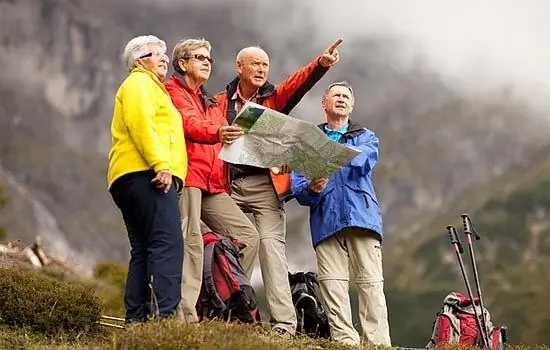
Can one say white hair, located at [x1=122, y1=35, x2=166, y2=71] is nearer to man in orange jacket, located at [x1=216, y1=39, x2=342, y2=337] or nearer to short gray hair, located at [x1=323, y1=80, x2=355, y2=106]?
man in orange jacket, located at [x1=216, y1=39, x2=342, y2=337]

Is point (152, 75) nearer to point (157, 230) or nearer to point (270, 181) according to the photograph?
point (157, 230)

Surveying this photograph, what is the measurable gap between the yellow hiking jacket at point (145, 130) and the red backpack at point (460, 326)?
3.29 metres

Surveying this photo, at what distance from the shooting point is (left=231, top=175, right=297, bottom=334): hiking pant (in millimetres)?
7895

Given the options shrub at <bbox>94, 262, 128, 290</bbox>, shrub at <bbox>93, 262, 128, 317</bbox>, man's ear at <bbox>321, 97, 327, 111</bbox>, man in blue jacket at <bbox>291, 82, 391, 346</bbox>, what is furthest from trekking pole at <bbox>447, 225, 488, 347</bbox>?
shrub at <bbox>94, 262, 128, 290</bbox>

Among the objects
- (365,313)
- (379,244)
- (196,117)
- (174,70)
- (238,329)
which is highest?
(174,70)

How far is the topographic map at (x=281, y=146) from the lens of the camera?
7117mm

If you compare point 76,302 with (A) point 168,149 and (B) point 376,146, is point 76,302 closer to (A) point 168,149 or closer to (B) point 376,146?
(A) point 168,149

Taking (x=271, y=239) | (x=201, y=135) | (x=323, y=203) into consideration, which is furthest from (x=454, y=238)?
(x=201, y=135)

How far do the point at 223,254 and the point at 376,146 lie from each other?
75.7 inches

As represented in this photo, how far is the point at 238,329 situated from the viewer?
6.03 metres

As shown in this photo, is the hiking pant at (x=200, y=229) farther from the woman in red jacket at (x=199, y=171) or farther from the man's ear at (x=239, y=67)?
the man's ear at (x=239, y=67)

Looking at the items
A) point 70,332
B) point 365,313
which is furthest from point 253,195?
point 70,332

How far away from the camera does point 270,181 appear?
8117 mm

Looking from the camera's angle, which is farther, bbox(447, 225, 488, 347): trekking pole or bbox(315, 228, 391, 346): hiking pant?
bbox(447, 225, 488, 347): trekking pole
